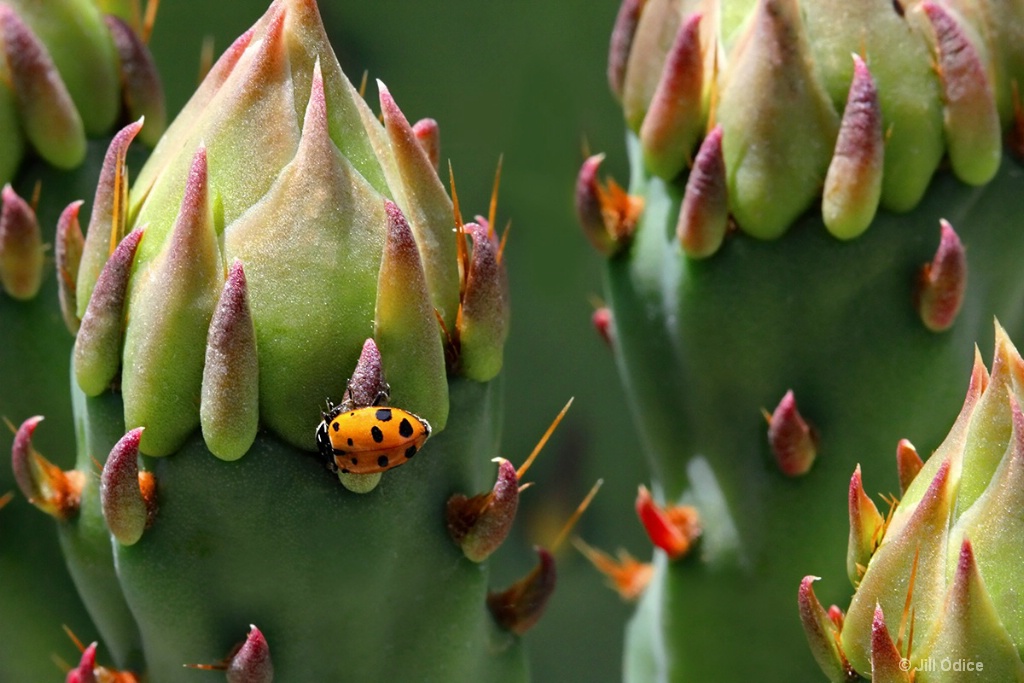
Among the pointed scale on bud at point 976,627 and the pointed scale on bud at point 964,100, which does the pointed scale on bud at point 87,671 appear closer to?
the pointed scale on bud at point 976,627

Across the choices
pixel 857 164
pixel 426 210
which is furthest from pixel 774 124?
pixel 426 210

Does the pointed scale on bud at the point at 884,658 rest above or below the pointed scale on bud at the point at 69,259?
below

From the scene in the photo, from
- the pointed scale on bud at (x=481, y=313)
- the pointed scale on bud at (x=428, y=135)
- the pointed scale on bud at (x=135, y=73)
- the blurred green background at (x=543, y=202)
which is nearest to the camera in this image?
the pointed scale on bud at (x=481, y=313)

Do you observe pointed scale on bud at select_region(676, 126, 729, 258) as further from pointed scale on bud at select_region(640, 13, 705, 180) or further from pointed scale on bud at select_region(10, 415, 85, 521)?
pointed scale on bud at select_region(10, 415, 85, 521)

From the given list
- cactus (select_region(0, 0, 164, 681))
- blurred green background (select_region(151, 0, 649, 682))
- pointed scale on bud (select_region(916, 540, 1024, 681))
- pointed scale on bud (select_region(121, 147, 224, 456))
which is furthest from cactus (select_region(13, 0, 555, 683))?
blurred green background (select_region(151, 0, 649, 682))

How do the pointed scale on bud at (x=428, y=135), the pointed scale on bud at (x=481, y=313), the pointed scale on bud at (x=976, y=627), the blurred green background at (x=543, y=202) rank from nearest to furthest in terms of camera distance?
1. the pointed scale on bud at (x=976, y=627)
2. the pointed scale on bud at (x=481, y=313)
3. the pointed scale on bud at (x=428, y=135)
4. the blurred green background at (x=543, y=202)

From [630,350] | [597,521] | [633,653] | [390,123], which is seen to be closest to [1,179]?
[390,123]

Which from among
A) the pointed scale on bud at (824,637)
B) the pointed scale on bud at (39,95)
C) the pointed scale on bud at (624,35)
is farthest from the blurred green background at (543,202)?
the pointed scale on bud at (824,637)
